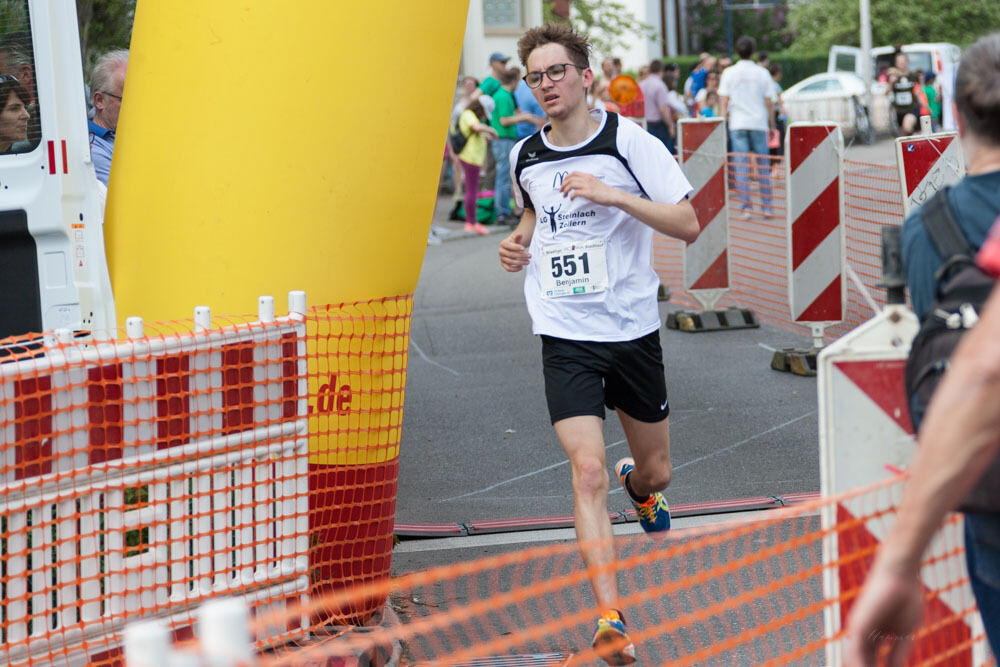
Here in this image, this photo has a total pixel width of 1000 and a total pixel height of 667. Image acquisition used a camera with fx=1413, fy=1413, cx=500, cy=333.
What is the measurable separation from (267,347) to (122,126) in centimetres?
135

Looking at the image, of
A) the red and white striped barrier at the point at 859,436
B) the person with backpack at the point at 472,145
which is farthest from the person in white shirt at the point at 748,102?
the red and white striped barrier at the point at 859,436

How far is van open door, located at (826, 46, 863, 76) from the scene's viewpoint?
39.9 metres

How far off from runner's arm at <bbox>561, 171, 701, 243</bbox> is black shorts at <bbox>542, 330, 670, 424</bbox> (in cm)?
41

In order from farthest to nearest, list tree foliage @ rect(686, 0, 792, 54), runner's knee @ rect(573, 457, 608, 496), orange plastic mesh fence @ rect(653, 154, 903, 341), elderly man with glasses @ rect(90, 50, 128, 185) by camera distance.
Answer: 1. tree foliage @ rect(686, 0, 792, 54)
2. orange plastic mesh fence @ rect(653, 154, 903, 341)
3. elderly man with glasses @ rect(90, 50, 128, 185)
4. runner's knee @ rect(573, 457, 608, 496)

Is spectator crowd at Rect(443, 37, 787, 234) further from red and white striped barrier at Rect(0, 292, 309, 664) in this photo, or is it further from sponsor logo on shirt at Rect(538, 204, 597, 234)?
red and white striped barrier at Rect(0, 292, 309, 664)

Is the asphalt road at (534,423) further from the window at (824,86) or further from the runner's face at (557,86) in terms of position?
the window at (824,86)

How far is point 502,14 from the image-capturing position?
32.0 m

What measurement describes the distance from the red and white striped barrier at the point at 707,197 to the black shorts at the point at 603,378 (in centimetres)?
559

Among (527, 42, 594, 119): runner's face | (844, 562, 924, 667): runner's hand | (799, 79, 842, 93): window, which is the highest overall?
(799, 79, 842, 93): window

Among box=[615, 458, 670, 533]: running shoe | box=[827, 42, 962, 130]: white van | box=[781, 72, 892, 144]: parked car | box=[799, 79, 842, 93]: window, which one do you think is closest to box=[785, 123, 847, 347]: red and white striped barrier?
box=[615, 458, 670, 533]: running shoe

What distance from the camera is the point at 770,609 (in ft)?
16.1

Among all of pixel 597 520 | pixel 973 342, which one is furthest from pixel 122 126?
pixel 973 342

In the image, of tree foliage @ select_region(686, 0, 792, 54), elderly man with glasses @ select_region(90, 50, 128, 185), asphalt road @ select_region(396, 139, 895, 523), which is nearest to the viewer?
asphalt road @ select_region(396, 139, 895, 523)

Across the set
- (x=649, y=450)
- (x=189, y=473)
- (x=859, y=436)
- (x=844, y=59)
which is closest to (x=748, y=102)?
(x=649, y=450)
